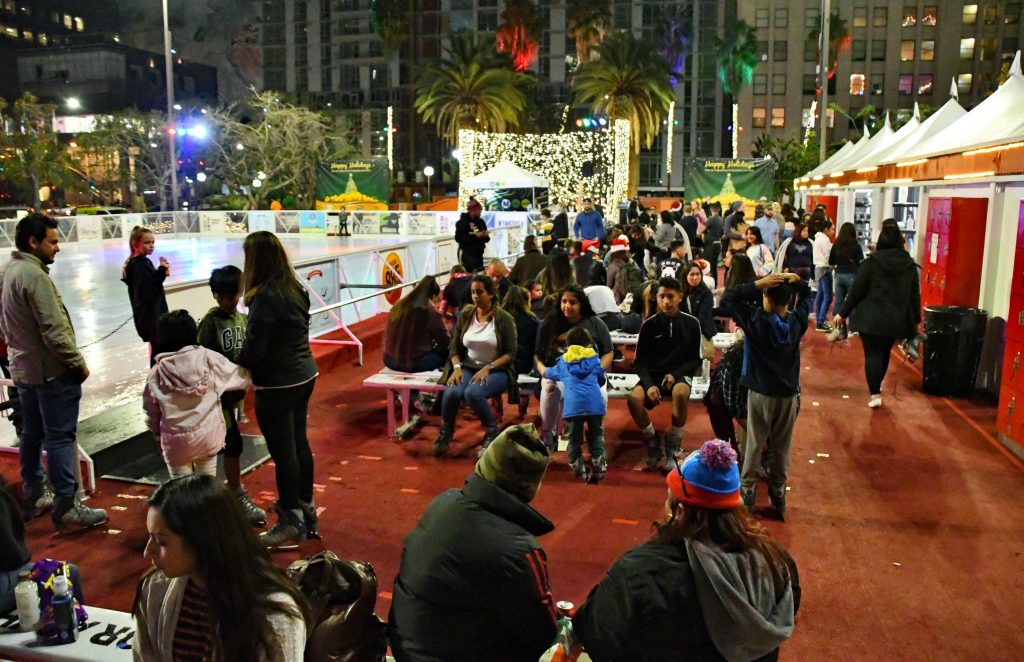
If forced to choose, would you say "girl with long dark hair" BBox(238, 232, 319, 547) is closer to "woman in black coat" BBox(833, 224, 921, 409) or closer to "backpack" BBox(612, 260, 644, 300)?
"woman in black coat" BBox(833, 224, 921, 409)

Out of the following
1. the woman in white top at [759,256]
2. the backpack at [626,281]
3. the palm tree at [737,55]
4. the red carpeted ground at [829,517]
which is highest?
the palm tree at [737,55]

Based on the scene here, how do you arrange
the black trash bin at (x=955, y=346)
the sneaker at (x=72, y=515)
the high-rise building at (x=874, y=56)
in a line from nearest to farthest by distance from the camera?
the sneaker at (x=72, y=515), the black trash bin at (x=955, y=346), the high-rise building at (x=874, y=56)

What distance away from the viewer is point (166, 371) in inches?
186

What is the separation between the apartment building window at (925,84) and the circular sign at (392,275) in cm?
7634

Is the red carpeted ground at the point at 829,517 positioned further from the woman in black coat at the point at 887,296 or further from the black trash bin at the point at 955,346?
the woman in black coat at the point at 887,296

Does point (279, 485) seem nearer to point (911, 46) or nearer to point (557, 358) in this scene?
point (557, 358)

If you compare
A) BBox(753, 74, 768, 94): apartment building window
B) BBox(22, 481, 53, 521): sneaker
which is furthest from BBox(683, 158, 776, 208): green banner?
BBox(753, 74, 768, 94): apartment building window

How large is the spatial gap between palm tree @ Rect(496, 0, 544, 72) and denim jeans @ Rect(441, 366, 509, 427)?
179 ft

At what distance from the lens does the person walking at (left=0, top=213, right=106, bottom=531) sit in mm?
5016

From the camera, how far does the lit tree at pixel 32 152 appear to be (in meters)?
47.9

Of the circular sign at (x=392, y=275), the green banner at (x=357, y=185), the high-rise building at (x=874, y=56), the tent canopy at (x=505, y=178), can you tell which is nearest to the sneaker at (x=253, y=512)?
the circular sign at (x=392, y=275)

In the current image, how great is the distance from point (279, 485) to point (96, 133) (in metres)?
55.1

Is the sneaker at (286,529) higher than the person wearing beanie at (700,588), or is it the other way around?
the person wearing beanie at (700,588)

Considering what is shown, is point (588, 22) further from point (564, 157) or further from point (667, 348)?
point (667, 348)
